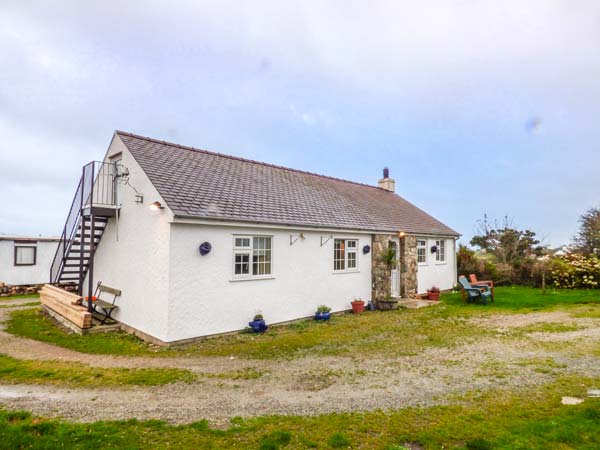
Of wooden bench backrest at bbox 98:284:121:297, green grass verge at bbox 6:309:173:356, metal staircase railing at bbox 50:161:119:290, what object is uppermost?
metal staircase railing at bbox 50:161:119:290

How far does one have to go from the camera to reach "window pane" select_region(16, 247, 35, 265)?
Result: 61.4 ft

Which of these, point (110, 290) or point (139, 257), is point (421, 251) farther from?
point (110, 290)

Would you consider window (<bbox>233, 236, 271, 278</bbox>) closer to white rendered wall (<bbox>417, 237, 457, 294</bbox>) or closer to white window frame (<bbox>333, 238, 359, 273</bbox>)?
white window frame (<bbox>333, 238, 359, 273</bbox>)

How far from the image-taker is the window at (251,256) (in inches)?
369

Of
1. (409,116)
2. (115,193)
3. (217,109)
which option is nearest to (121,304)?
(115,193)

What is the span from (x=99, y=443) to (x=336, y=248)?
965 cm

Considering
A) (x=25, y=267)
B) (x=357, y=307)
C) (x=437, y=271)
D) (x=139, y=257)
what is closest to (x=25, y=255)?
(x=25, y=267)

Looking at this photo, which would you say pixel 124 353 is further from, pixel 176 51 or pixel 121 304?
pixel 176 51

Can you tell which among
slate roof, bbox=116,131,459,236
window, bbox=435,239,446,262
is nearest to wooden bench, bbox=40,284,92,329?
slate roof, bbox=116,131,459,236

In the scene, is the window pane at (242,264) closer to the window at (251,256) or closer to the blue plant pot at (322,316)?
the window at (251,256)

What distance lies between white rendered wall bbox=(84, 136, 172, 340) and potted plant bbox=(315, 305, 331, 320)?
512 cm

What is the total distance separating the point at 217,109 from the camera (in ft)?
86.7

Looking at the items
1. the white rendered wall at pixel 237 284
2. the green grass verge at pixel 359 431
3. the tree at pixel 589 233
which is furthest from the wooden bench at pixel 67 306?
the tree at pixel 589 233

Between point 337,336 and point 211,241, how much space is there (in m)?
4.45
